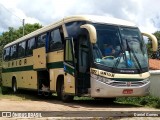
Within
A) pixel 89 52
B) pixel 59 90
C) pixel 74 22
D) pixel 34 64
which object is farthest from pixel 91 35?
pixel 34 64

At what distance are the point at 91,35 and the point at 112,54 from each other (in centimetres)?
116

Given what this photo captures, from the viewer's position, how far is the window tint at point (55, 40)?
54.5 feet

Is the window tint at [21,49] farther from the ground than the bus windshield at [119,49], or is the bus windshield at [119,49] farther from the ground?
the window tint at [21,49]

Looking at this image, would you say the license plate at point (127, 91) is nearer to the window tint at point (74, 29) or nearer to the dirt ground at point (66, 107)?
the dirt ground at point (66, 107)

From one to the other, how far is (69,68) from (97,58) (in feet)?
5.47

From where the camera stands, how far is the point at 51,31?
58.1 ft

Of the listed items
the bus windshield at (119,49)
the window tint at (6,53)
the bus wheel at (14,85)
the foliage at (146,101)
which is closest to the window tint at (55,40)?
the bus windshield at (119,49)

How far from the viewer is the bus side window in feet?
54.5

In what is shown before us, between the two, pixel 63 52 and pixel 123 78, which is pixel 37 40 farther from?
pixel 123 78

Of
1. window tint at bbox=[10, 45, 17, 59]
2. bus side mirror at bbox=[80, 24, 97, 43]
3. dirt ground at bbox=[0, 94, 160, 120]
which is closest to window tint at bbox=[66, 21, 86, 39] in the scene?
bus side mirror at bbox=[80, 24, 97, 43]

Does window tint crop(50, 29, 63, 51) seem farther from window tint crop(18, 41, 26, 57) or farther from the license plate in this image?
window tint crop(18, 41, 26, 57)

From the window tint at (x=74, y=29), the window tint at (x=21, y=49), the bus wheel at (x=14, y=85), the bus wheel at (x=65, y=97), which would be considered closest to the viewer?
the window tint at (x=74, y=29)

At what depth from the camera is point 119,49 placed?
→ 47.8 feet

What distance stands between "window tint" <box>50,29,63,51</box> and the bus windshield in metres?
→ 2.40
